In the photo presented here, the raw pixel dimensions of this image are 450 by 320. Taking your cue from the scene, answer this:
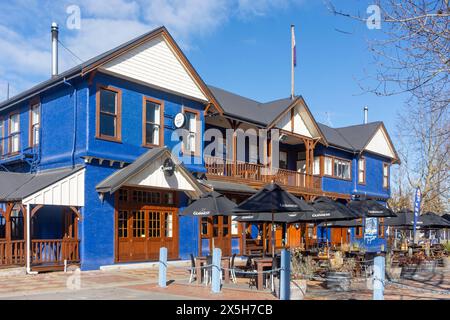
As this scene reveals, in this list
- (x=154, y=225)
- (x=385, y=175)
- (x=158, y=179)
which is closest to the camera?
(x=158, y=179)

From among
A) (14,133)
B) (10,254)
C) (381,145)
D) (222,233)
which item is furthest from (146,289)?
(381,145)

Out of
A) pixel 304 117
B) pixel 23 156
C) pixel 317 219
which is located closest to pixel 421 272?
pixel 317 219

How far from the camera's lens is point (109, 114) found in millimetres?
18031

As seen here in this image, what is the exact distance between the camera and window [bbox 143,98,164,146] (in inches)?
766

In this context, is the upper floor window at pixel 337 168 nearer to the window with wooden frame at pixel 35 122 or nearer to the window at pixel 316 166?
the window at pixel 316 166

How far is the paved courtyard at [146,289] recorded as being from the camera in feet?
37.0

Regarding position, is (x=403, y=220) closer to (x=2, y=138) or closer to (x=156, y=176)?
(x=156, y=176)

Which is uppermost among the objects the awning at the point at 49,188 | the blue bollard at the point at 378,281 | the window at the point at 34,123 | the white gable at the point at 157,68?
the white gable at the point at 157,68

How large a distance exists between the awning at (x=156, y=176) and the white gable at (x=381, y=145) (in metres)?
18.4

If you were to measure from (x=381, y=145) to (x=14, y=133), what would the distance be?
25272 millimetres

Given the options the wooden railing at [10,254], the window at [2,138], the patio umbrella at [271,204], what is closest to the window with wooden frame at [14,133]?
the window at [2,138]

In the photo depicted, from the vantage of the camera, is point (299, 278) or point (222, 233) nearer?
point (299, 278)

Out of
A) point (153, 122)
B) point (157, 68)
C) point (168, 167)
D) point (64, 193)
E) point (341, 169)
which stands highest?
point (157, 68)

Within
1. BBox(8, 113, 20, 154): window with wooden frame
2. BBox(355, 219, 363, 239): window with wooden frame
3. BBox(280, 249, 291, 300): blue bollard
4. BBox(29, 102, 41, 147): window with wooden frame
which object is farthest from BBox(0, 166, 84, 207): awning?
BBox(355, 219, 363, 239): window with wooden frame
